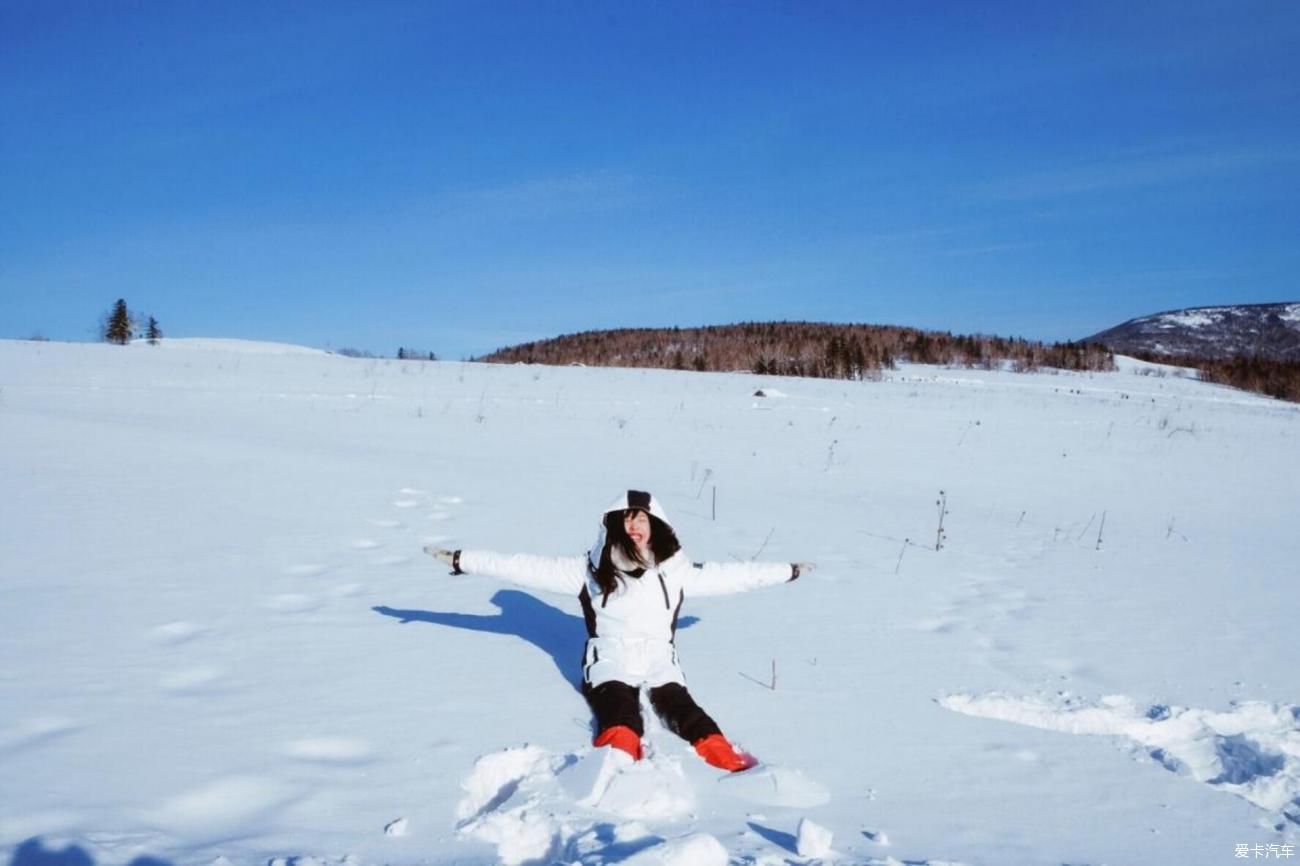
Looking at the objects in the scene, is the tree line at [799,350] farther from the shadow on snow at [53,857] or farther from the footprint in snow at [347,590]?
A: the shadow on snow at [53,857]

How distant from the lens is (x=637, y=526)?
446cm

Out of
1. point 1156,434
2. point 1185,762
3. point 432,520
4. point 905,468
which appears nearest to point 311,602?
point 432,520

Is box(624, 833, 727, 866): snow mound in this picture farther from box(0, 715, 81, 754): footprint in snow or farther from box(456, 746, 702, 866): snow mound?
box(0, 715, 81, 754): footprint in snow

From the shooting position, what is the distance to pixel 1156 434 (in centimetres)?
1855

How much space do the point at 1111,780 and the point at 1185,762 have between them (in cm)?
50

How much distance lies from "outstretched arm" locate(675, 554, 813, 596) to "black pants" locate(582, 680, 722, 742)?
744mm

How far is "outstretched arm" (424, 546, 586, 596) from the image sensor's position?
15.0ft

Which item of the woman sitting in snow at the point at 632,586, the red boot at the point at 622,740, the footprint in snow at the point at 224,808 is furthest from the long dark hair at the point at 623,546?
the footprint in snow at the point at 224,808

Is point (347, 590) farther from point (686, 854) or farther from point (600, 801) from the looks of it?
point (686, 854)

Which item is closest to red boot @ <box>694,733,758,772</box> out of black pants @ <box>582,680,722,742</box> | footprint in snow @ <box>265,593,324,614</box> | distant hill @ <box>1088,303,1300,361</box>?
black pants @ <box>582,680,722,742</box>

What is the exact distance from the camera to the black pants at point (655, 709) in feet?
11.9

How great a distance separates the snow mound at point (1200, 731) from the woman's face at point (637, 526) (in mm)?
1817

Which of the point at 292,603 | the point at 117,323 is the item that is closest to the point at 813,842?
the point at 292,603

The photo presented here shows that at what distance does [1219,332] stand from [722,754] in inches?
6199
